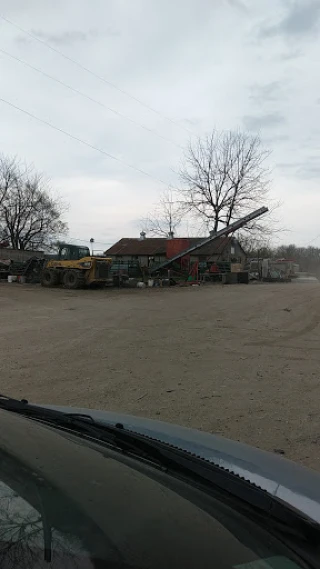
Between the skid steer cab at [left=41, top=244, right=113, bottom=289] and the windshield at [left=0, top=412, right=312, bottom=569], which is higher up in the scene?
the skid steer cab at [left=41, top=244, right=113, bottom=289]

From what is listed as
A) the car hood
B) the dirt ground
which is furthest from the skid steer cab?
the car hood

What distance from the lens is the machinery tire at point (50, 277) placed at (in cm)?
2678

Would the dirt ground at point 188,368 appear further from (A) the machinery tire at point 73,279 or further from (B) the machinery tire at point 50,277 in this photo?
(B) the machinery tire at point 50,277

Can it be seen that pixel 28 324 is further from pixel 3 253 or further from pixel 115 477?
pixel 3 253

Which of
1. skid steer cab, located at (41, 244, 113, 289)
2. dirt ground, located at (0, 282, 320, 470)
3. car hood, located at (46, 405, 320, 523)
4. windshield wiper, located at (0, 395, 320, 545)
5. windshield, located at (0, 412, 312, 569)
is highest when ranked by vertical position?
skid steer cab, located at (41, 244, 113, 289)

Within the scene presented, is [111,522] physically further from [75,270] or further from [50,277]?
[50,277]

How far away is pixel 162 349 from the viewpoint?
336 inches

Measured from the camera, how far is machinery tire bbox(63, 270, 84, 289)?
25625 millimetres

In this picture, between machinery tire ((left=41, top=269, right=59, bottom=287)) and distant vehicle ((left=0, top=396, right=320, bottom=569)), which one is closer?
distant vehicle ((left=0, top=396, right=320, bottom=569))

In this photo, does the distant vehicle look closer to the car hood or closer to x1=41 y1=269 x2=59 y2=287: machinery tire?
the car hood

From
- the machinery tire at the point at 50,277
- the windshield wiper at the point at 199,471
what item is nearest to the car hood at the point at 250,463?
the windshield wiper at the point at 199,471

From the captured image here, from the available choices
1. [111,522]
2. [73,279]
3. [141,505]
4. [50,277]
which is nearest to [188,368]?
[141,505]

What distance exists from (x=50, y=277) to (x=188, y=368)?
21232mm

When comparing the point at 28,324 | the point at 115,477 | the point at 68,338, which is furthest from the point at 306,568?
the point at 28,324
